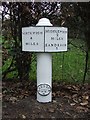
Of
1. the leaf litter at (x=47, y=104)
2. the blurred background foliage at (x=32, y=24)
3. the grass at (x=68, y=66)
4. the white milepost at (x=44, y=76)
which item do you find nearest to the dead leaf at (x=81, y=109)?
the leaf litter at (x=47, y=104)

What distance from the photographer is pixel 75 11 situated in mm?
3697

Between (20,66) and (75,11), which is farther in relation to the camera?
(20,66)

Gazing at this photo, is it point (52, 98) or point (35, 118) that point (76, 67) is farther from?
point (35, 118)

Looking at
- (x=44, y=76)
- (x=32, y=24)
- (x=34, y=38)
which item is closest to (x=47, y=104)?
(x=44, y=76)

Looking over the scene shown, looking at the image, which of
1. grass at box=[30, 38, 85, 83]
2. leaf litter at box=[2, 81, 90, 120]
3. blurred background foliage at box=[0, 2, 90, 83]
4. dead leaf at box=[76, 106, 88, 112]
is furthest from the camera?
grass at box=[30, 38, 85, 83]

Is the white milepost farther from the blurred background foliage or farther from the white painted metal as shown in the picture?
the blurred background foliage

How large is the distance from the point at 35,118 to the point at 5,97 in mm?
627

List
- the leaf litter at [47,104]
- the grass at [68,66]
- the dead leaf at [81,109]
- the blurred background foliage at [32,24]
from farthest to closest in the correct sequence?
the grass at [68,66]
the blurred background foliage at [32,24]
the dead leaf at [81,109]
the leaf litter at [47,104]

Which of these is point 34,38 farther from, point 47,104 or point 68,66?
point 68,66

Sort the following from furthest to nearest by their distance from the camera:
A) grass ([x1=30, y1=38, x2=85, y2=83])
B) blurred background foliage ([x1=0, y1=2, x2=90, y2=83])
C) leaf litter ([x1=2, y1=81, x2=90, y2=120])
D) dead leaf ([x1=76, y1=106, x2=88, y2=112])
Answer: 1. grass ([x1=30, y1=38, x2=85, y2=83])
2. blurred background foliage ([x1=0, y1=2, x2=90, y2=83])
3. dead leaf ([x1=76, y1=106, x2=88, y2=112])
4. leaf litter ([x1=2, y1=81, x2=90, y2=120])

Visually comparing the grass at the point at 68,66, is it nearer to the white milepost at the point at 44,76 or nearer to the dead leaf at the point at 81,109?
the white milepost at the point at 44,76

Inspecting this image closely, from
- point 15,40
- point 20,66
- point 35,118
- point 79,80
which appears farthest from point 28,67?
point 35,118

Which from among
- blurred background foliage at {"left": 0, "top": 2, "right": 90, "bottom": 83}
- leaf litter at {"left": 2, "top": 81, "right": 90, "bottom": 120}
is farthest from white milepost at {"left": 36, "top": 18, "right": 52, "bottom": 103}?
blurred background foliage at {"left": 0, "top": 2, "right": 90, "bottom": 83}

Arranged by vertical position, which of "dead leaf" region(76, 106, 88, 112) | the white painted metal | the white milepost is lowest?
"dead leaf" region(76, 106, 88, 112)
